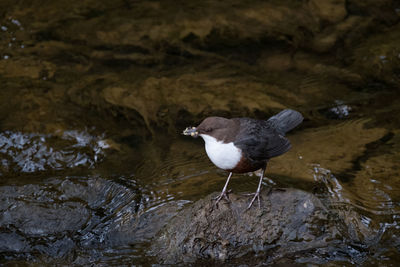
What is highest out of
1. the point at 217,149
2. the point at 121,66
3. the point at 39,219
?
the point at 217,149

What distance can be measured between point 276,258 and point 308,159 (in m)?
1.61

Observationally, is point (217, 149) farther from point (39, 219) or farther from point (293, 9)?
point (293, 9)

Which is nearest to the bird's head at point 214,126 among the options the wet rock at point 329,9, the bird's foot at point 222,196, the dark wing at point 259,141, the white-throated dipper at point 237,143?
the white-throated dipper at point 237,143

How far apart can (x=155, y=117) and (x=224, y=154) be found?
2514 mm

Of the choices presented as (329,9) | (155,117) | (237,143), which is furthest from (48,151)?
(329,9)

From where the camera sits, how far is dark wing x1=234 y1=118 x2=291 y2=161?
351 cm

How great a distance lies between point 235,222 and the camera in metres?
3.45

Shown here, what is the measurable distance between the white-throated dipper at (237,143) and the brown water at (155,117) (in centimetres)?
78

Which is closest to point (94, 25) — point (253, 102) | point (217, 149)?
point (253, 102)

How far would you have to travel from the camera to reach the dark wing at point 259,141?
3506mm

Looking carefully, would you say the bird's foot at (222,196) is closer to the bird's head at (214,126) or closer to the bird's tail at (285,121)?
the bird's head at (214,126)

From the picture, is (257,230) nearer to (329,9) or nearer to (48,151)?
(48,151)

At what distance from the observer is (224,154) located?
337cm

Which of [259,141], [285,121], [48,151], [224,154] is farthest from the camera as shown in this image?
[48,151]
